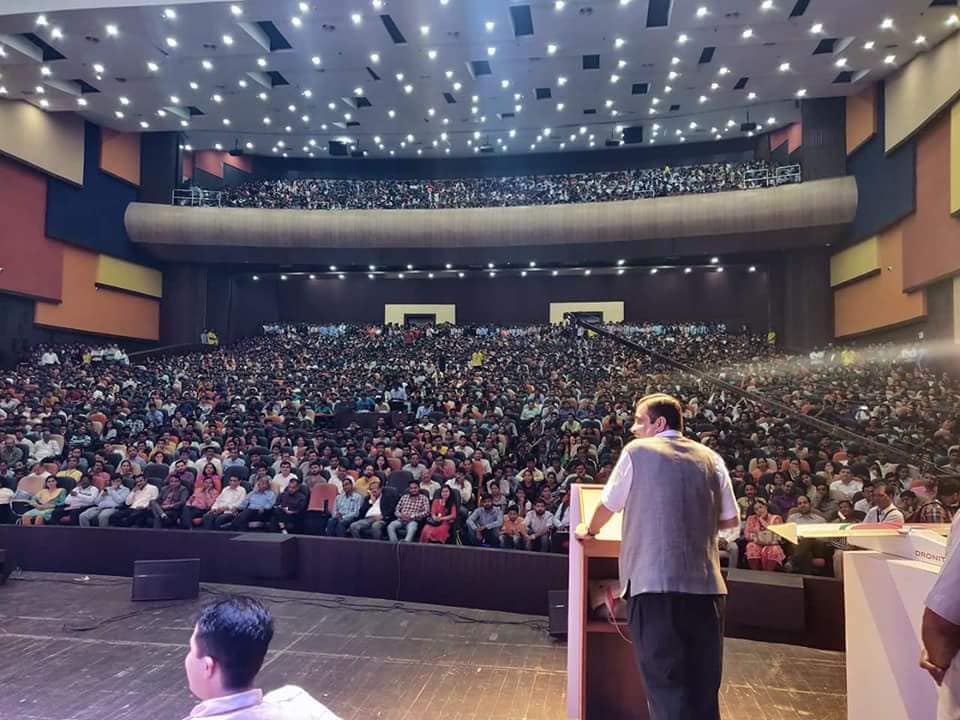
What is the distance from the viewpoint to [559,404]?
10.8m

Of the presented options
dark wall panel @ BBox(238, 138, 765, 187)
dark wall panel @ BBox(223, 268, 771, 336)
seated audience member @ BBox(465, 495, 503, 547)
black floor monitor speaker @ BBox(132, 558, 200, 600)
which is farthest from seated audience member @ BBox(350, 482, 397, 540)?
dark wall panel @ BBox(238, 138, 765, 187)

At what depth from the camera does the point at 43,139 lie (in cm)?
1600

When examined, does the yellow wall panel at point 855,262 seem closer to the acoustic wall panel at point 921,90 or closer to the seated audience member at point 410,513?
the acoustic wall panel at point 921,90

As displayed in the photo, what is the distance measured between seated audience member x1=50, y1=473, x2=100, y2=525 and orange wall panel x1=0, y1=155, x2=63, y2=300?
10725 millimetres

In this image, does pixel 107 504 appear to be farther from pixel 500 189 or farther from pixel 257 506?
pixel 500 189

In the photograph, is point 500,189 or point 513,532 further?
point 500,189

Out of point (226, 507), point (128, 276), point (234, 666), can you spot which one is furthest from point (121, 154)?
point (234, 666)

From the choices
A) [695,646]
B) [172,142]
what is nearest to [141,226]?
[172,142]

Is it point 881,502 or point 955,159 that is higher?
point 955,159

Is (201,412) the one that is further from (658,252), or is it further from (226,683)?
(658,252)

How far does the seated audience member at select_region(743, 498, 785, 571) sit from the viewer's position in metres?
4.86

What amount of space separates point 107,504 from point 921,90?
50.8 ft

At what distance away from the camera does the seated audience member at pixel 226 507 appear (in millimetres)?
6395

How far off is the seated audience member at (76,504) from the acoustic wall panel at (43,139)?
11785mm
